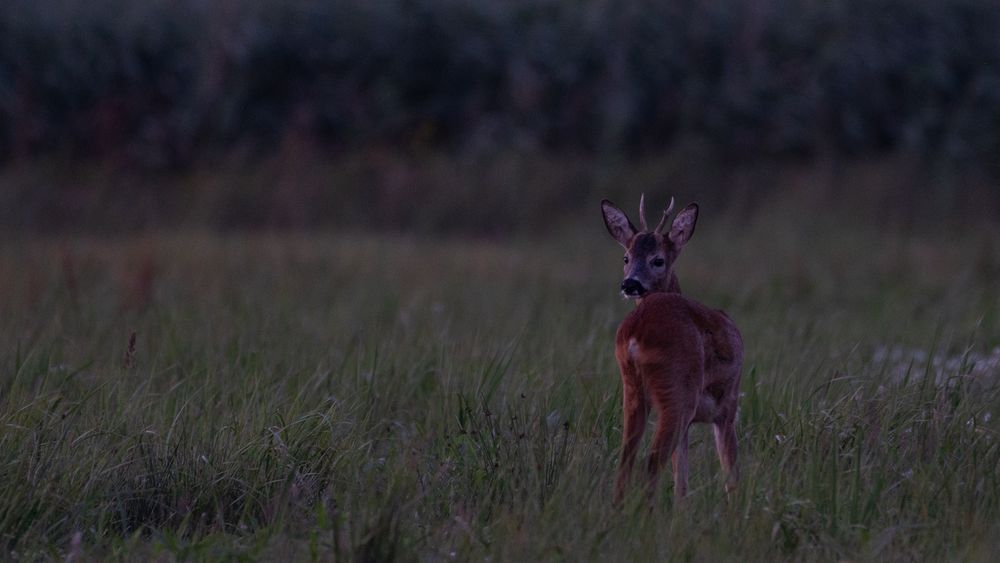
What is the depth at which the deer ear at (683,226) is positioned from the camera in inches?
211

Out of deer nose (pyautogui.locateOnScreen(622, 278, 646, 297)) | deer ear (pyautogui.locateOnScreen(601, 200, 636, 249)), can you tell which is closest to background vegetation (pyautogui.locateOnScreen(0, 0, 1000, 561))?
deer nose (pyautogui.locateOnScreen(622, 278, 646, 297))

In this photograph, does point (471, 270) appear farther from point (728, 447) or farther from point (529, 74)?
point (728, 447)

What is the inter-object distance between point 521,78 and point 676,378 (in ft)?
35.8

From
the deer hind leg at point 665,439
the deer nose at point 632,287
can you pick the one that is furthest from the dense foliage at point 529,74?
the deer hind leg at point 665,439

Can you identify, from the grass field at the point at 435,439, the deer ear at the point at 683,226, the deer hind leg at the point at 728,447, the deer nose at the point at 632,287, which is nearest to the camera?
the grass field at the point at 435,439

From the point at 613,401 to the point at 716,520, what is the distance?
1169 mm

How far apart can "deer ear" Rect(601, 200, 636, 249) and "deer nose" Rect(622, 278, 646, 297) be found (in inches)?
13.9

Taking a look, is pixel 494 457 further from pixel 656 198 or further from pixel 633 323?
pixel 656 198

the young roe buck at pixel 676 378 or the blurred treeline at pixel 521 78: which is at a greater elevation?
the blurred treeline at pixel 521 78

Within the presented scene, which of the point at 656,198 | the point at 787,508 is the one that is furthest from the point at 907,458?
the point at 656,198

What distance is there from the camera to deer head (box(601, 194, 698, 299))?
5.14m

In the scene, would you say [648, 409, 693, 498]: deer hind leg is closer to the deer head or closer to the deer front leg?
the deer front leg

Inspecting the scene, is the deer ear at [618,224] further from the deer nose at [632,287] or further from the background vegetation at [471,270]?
the background vegetation at [471,270]

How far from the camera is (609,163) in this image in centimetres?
1467
